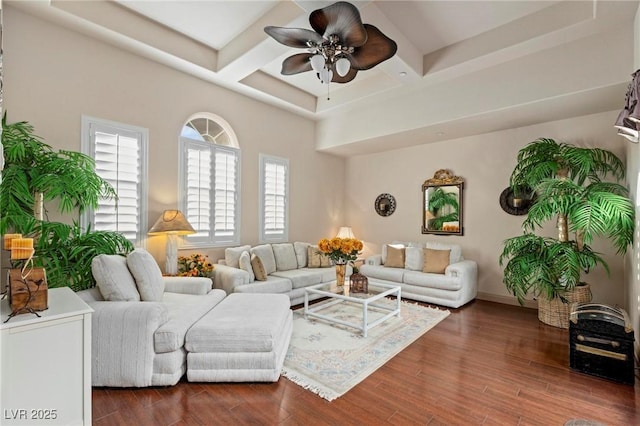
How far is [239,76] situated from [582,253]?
4915 millimetres

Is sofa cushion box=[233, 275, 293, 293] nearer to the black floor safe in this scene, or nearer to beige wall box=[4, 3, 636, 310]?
beige wall box=[4, 3, 636, 310]

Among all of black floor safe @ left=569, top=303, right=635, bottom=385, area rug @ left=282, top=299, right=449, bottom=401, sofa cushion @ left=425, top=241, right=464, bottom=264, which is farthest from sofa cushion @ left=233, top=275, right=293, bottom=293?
black floor safe @ left=569, top=303, right=635, bottom=385

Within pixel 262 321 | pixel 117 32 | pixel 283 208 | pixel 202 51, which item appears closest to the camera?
pixel 262 321

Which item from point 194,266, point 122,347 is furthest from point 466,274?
point 122,347

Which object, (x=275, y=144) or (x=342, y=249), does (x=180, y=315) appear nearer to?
(x=342, y=249)

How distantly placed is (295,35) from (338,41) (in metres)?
0.36

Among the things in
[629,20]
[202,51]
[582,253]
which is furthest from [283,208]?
[629,20]

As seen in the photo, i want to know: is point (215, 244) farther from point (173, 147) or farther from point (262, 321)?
point (262, 321)

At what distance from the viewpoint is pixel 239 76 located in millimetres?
4480

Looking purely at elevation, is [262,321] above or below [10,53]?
below

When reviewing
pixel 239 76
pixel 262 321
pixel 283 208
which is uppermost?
pixel 239 76

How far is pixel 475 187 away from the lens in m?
5.43

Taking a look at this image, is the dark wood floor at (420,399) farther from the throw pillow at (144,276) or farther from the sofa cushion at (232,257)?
the sofa cushion at (232,257)

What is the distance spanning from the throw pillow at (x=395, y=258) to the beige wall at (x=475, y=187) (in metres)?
0.74
